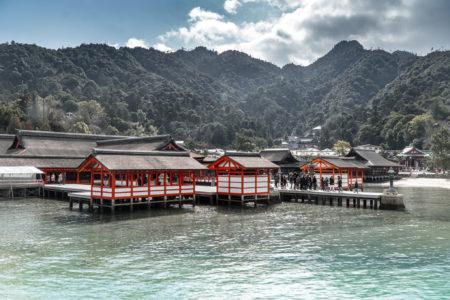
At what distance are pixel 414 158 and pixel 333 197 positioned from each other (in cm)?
7268

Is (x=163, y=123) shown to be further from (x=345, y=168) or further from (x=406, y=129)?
(x=345, y=168)

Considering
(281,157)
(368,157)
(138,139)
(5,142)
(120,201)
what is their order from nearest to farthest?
(120,201), (138,139), (5,142), (281,157), (368,157)

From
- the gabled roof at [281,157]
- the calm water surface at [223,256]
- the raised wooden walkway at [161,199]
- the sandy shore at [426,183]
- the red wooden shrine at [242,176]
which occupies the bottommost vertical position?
the calm water surface at [223,256]

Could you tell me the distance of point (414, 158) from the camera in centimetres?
9762

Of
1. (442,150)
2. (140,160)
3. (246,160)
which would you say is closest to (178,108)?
(442,150)

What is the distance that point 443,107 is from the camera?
121m

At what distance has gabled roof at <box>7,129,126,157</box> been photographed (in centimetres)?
4888

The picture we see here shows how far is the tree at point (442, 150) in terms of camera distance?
2785 inches

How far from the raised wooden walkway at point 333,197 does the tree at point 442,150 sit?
42623 millimetres

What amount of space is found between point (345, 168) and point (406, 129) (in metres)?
87.4

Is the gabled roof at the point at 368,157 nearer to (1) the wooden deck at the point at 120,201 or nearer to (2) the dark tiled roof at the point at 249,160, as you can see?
(2) the dark tiled roof at the point at 249,160

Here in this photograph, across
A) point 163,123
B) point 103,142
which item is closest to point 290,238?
point 103,142

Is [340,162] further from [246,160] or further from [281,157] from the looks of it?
[281,157]

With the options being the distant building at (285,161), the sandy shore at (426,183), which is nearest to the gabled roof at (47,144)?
the distant building at (285,161)
